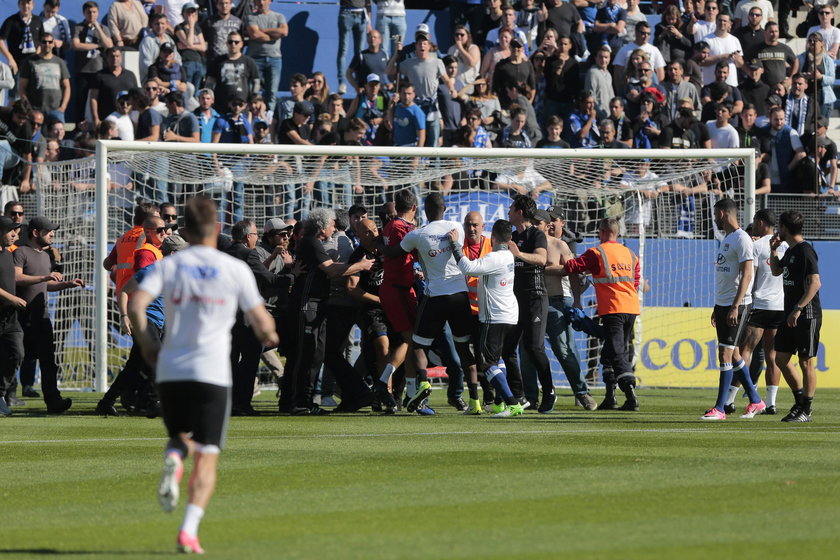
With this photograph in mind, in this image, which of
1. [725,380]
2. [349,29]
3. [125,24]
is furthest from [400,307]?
[349,29]

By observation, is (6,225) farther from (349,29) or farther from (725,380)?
(349,29)

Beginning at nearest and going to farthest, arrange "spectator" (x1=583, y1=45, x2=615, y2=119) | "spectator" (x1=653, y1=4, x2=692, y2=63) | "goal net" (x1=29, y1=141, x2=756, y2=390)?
"goal net" (x1=29, y1=141, x2=756, y2=390)
"spectator" (x1=583, y1=45, x2=615, y2=119)
"spectator" (x1=653, y1=4, x2=692, y2=63)

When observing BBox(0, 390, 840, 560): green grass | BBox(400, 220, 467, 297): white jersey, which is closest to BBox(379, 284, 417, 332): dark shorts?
BBox(400, 220, 467, 297): white jersey

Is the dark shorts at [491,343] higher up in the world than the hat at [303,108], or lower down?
lower down

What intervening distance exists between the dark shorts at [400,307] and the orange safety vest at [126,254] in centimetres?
274

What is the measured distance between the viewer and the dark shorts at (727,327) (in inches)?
554

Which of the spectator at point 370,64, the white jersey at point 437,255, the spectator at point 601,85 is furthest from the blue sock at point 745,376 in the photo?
the spectator at point 370,64

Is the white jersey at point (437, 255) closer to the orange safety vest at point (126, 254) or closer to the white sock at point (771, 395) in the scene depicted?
the orange safety vest at point (126, 254)

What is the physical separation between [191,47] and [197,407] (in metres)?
18.3

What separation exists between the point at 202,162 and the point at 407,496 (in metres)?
11.6

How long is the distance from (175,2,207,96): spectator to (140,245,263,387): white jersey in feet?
57.6

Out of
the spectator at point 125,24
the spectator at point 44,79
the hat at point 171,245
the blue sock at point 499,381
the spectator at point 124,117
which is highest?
the spectator at point 125,24

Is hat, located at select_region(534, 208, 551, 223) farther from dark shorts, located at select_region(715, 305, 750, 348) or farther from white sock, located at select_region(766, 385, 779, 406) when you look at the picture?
white sock, located at select_region(766, 385, 779, 406)

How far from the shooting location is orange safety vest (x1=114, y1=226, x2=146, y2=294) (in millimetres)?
14688
